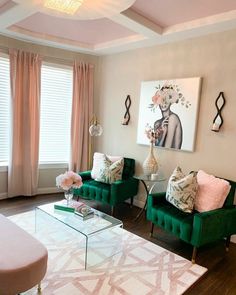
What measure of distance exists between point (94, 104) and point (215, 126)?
256 centimetres

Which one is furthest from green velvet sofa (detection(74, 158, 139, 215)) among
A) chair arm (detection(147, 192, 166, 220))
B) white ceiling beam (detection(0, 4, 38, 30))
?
white ceiling beam (detection(0, 4, 38, 30))

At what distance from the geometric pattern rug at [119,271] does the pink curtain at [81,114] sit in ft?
6.30

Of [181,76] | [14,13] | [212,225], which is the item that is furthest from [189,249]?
[14,13]

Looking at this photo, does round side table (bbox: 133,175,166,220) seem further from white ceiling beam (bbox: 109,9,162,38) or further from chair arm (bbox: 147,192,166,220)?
white ceiling beam (bbox: 109,9,162,38)

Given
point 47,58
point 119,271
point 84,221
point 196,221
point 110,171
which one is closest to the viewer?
point 119,271

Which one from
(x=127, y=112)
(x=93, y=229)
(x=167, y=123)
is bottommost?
(x=93, y=229)

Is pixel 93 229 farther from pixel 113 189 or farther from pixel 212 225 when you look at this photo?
pixel 212 225

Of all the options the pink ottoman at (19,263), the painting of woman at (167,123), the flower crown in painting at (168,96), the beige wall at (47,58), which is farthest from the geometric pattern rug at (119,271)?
the flower crown in painting at (168,96)

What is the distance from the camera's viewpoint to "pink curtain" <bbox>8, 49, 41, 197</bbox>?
13.8 feet

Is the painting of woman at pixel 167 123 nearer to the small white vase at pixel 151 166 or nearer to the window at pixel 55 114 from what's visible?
the small white vase at pixel 151 166

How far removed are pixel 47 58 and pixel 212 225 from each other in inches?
149

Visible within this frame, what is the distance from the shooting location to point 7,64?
4184 mm

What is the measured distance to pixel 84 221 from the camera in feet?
9.29

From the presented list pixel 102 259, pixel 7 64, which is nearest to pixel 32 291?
pixel 102 259
